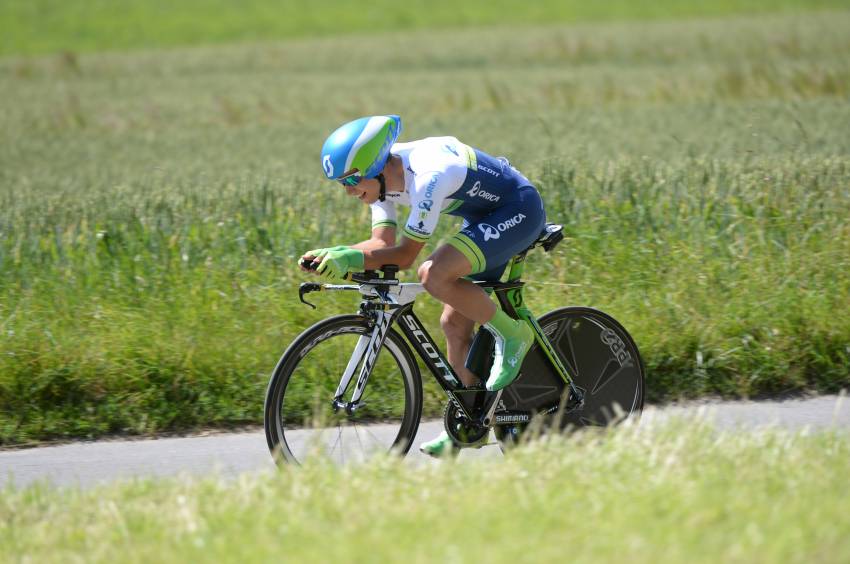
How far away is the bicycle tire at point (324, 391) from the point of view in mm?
4785

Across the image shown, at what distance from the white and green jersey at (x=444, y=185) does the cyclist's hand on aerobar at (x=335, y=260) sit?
0.81 ft

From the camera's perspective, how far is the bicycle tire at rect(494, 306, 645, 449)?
18.4 ft

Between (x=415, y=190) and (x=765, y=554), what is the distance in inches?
86.0

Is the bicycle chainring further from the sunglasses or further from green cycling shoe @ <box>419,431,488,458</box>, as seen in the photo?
the sunglasses

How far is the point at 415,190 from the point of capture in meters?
4.71

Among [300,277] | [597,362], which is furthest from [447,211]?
[300,277]

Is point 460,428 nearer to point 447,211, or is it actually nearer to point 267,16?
point 447,211

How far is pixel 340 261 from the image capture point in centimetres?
461

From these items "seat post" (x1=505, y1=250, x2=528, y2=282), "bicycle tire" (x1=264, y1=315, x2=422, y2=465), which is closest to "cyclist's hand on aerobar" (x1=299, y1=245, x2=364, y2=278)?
"bicycle tire" (x1=264, y1=315, x2=422, y2=465)

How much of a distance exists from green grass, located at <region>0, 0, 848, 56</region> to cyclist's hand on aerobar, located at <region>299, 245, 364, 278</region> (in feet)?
164

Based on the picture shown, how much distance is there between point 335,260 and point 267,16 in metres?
60.7

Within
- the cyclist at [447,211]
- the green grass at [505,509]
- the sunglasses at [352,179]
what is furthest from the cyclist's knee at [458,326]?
the green grass at [505,509]

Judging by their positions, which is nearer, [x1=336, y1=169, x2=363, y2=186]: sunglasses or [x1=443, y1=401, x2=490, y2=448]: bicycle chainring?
[x1=336, y1=169, x2=363, y2=186]: sunglasses

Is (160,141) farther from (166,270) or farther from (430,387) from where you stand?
(430,387)
